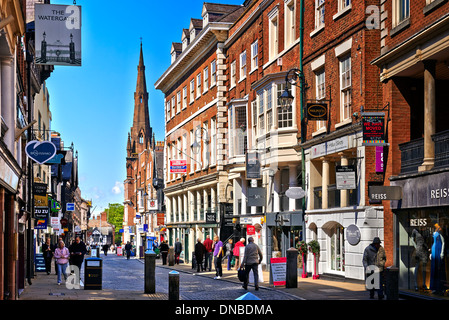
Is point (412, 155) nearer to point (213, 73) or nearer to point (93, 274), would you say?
point (93, 274)

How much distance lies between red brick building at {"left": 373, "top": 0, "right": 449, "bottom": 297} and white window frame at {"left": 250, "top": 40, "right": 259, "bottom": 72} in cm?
1440

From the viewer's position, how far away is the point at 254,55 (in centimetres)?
3769

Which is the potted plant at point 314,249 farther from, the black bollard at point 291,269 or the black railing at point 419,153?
the black railing at point 419,153

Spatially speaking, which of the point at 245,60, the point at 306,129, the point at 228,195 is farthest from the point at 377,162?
the point at 228,195

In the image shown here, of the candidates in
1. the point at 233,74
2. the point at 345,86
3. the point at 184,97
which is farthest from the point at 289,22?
the point at 184,97

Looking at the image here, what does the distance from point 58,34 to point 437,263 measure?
11.1 meters

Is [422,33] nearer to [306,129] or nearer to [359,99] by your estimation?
[359,99]

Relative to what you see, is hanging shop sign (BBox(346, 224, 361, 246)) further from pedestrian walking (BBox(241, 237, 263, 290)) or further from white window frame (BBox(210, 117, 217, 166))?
white window frame (BBox(210, 117, 217, 166))

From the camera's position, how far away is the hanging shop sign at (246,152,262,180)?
34500 mm

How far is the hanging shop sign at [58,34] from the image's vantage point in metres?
18.2

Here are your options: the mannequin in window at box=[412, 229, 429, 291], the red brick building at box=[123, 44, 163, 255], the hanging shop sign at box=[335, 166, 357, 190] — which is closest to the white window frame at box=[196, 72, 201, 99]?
the hanging shop sign at box=[335, 166, 357, 190]

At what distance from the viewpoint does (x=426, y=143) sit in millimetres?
19000

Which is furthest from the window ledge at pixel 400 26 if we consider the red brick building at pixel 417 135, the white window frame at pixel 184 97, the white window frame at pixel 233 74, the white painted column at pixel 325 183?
the white window frame at pixel 184 97

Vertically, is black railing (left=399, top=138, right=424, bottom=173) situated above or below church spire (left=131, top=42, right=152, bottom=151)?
below
